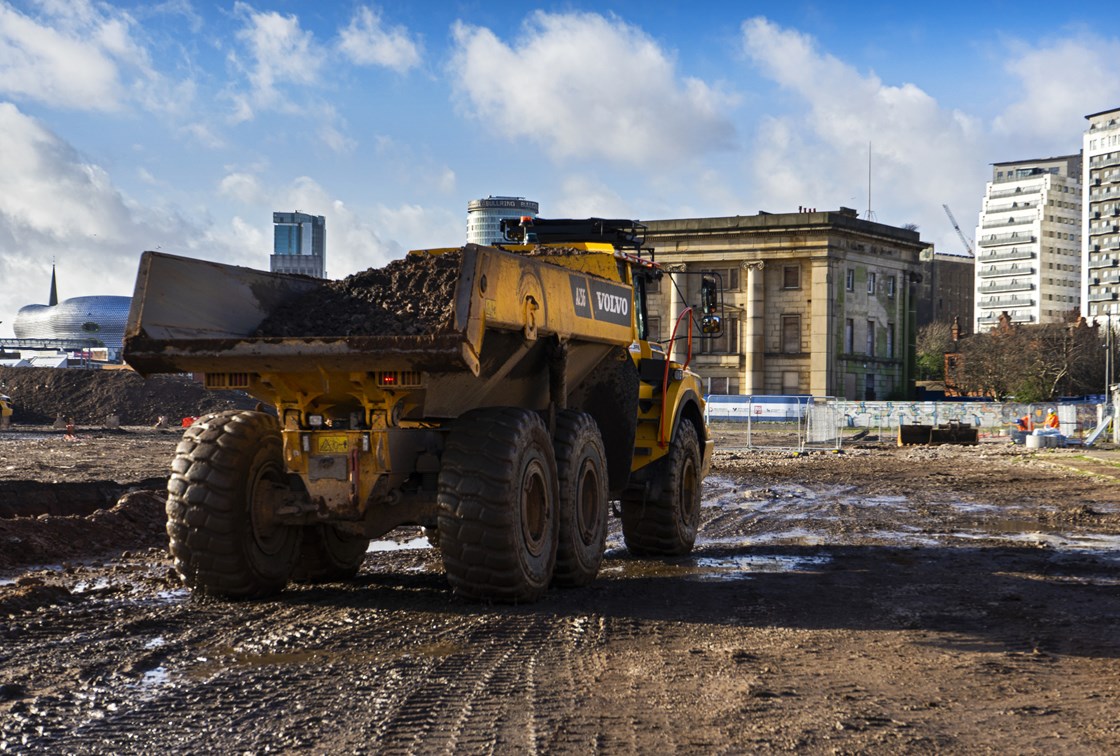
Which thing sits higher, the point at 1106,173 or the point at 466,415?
the point at 1106,173

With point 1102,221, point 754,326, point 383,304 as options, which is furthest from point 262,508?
point 1102,221

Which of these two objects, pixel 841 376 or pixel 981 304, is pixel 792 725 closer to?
pixel 841 376

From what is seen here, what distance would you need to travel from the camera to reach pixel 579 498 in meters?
10.2

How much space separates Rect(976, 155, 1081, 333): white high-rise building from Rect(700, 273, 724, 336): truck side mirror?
161824 mm

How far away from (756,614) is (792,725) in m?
3.31

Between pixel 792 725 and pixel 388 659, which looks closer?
pixel 792 725

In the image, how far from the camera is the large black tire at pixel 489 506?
28.7 ft

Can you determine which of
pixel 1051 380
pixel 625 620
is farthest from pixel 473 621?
pixel 1051 380

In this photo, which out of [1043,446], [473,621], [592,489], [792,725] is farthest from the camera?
[1043,446]

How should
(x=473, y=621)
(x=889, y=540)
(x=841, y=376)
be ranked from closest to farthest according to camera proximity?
(x=473, y=621)
(x=889, y=540)
(x=841, y=376)

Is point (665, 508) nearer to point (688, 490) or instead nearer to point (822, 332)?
point (688, 490)

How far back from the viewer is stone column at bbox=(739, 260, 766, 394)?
74.4m

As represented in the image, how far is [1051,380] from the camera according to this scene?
78.2m

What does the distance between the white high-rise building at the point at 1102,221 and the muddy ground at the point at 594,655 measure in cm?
14410
